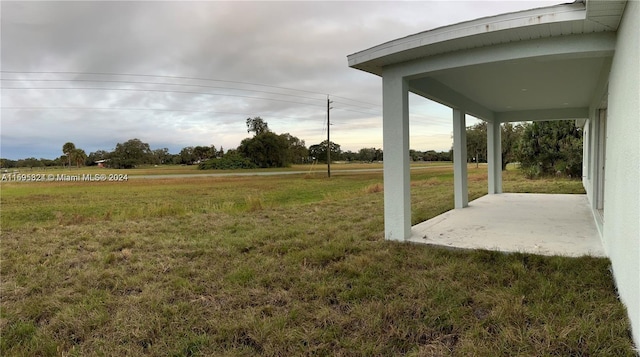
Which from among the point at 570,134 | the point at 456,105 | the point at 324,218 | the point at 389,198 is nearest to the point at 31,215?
the point at 324,218

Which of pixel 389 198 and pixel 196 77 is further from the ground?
pixel 196 77

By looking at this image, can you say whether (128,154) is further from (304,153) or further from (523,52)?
(523,52)

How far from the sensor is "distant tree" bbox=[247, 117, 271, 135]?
181 feet

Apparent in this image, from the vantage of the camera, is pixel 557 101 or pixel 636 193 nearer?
pixel 636 193

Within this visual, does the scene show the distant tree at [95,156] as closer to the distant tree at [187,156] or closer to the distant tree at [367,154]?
the distant tree at [187,156]

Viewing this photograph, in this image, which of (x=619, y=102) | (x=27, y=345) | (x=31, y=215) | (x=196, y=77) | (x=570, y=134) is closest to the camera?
(x=27, y=345)

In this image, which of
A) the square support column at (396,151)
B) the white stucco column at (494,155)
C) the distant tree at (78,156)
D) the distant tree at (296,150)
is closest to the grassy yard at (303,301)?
the square support column at (396,151)

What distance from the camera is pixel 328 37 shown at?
11484mm

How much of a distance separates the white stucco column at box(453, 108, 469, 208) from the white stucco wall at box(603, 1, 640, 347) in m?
4.36

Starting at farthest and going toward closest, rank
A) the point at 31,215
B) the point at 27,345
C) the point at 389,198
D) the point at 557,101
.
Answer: the point at 31,215 < the point at 557,101 < the point at 389,198 < the point at 27,345

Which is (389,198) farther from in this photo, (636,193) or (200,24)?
(200,24)

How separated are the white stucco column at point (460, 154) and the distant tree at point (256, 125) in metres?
49.6

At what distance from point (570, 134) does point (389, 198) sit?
1566 centimetres

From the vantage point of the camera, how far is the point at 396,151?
15.0ft
